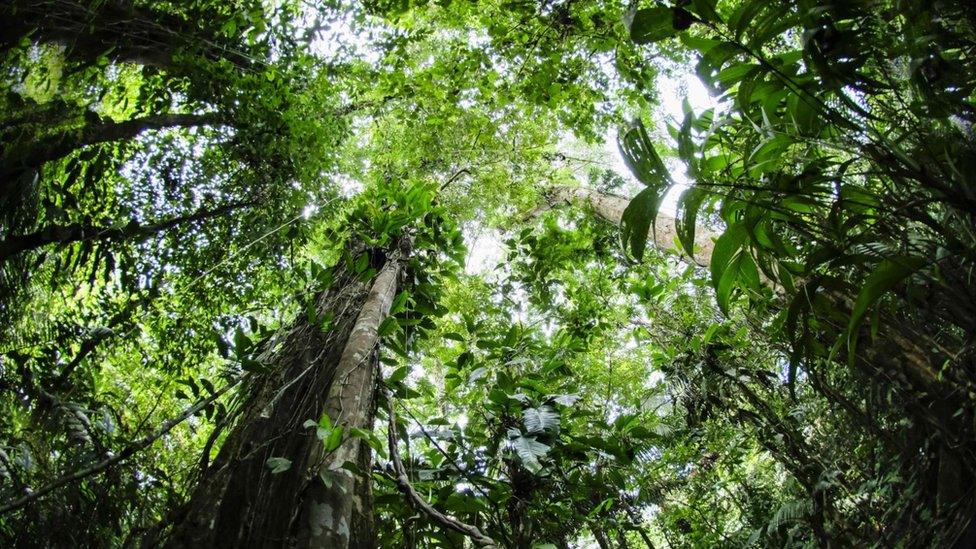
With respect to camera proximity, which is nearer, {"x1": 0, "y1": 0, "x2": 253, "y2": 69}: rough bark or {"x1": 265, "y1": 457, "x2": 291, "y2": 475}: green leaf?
{"x1": 265, "y1": 457, "x2": 291, "y2": 475}: green leaf

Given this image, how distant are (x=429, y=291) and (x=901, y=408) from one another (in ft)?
6.94

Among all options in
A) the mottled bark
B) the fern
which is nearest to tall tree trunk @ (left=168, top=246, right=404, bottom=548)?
the mottled bark

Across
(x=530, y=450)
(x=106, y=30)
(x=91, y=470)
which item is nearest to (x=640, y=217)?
(x=530, y=450)

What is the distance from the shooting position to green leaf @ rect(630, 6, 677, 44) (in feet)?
3.34

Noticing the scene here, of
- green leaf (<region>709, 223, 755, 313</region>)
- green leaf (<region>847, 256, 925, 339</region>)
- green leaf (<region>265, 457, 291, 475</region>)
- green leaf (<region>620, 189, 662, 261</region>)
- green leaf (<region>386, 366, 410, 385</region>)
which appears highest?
green leaf (<region>386, 366, 410, 385</region>)

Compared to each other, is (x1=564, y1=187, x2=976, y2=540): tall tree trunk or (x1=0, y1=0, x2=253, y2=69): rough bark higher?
(x1=0, y1=0, x2=253, y2=69): rough bark

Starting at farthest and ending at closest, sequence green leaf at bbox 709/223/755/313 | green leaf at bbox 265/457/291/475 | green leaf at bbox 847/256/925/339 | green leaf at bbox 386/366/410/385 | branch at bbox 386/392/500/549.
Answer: green leaf at bbox 386/366/410/385 → green leaf at bbox 265/457/291/475 → branch at bbox 386/392/500/549 → green leaf at bbox 709/223/755/313 → green leaf at bbox 847/256/925/339

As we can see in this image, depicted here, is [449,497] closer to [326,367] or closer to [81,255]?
[326,367]

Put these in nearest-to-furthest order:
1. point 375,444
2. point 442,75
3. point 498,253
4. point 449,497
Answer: point 375,444, point 449,497, point 442,75, point 498,253

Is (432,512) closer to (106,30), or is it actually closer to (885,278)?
(885,278)

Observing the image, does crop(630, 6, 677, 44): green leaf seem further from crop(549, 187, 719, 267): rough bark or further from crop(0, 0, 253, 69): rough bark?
crop(549, 187, 719, 267): rough bark

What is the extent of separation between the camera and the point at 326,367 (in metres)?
1.98

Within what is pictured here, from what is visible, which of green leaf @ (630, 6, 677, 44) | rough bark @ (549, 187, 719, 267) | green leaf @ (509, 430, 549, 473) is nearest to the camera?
green leaf @ (630, 6, 677, 44)

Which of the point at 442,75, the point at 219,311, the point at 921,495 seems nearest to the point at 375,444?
the point at 921,495
